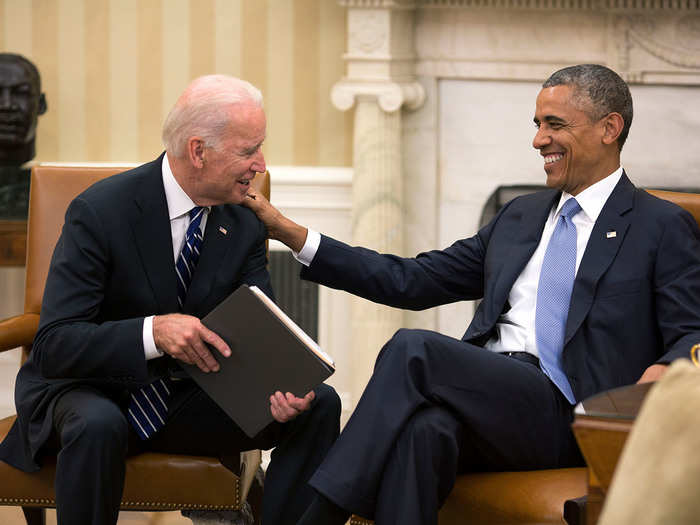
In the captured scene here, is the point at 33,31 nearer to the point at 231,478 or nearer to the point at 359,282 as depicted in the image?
the point at 359,282

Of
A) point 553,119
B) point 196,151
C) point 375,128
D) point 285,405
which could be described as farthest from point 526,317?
point 375,128

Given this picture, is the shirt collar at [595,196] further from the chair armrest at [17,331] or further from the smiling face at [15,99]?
the smiling face at [15,99]

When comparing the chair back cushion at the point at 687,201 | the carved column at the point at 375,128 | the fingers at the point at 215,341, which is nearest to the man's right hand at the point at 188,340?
the fingers at the point at 215,341

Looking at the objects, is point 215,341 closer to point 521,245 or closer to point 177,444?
point 177,444

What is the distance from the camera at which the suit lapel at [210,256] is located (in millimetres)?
2383

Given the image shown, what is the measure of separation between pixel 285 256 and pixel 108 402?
2.23 meters

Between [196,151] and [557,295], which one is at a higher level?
[196,151]

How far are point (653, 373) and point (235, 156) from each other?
3.25 feet

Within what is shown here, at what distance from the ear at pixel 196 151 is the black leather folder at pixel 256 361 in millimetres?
349

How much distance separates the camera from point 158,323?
7.23 feet

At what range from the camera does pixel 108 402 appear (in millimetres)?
2217

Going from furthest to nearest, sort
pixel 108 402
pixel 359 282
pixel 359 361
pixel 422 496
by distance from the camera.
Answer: pixel 359 361 → pixel 359 282 → pixel 108 402 → pixel 422 496

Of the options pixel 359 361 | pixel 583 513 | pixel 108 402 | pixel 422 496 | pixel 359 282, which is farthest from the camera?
pixel 359 361

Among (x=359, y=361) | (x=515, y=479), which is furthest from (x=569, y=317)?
(x=359, y=361)
